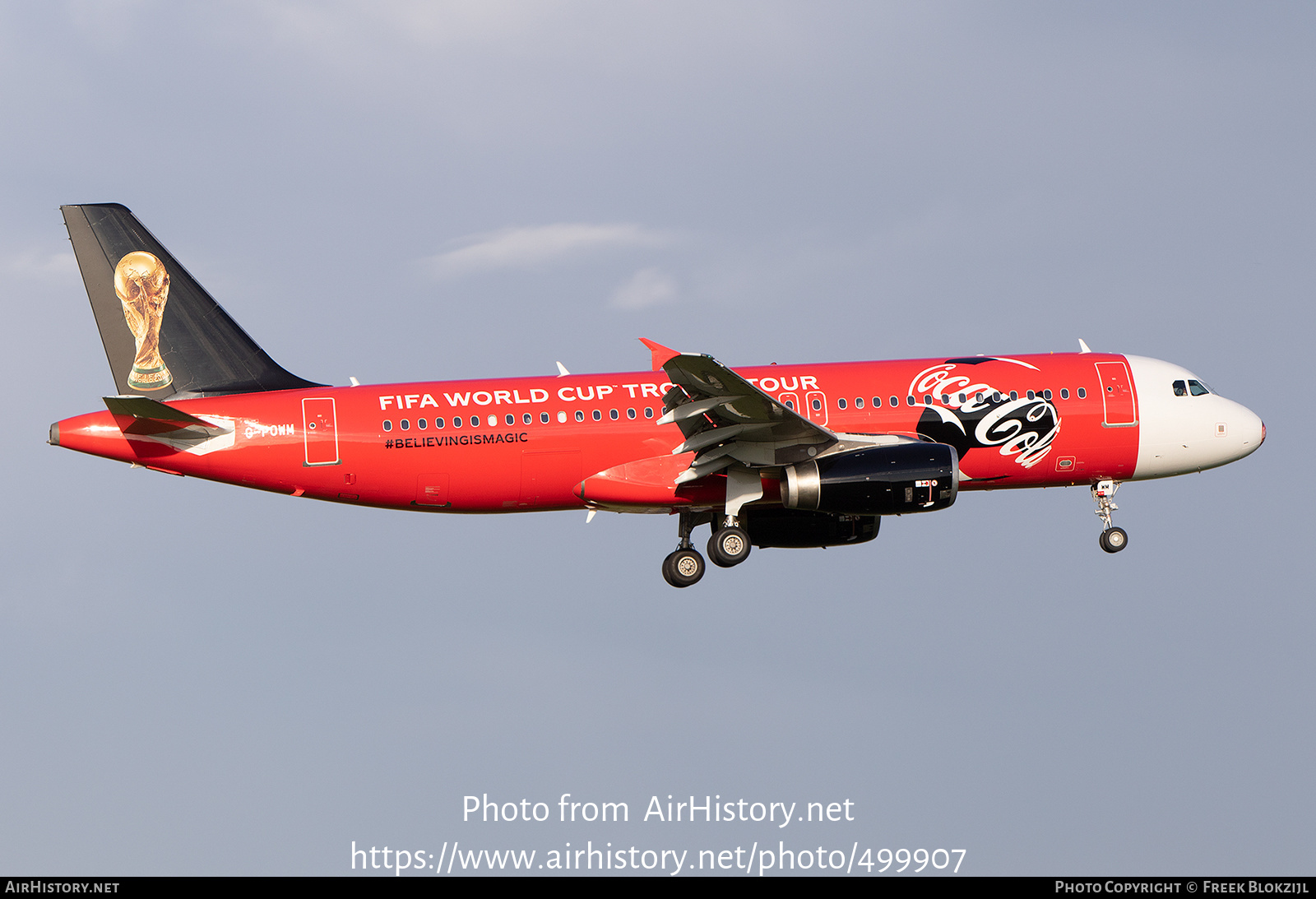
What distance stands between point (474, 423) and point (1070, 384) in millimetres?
15989

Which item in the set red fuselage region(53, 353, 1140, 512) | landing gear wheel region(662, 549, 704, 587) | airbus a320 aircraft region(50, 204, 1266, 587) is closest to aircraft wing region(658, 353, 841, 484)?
airbus a320 aircraft region(50, 204, 1266, 587)

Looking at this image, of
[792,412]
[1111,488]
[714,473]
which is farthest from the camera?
[1111,488]

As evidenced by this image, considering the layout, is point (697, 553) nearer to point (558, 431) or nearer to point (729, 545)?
point (729, 545)

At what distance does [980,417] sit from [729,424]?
279 inches

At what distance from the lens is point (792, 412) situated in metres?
35.5

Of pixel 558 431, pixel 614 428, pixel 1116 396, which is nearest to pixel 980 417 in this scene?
pixel 1116 396

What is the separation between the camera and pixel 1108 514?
40.7m

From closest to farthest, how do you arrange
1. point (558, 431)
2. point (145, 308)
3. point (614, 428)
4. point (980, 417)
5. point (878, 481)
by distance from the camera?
1. point (878, 481)
2. point (558, 431)
3. point (614, 428)
4. point (145, 308)
5. point (980, 417)

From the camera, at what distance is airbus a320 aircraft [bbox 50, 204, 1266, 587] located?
118ft

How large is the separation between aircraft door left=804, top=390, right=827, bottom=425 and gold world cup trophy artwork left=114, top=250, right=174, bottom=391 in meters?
16.5

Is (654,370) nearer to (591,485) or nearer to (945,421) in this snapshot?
(591,485)

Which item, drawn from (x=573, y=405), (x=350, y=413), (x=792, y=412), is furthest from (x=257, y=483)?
(x=792, y=412)

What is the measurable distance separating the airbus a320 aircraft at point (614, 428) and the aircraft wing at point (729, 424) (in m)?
0.06

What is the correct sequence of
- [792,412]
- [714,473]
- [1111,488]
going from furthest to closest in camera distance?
1. [1111,488]
2. [714,473]
3. [792,412]
